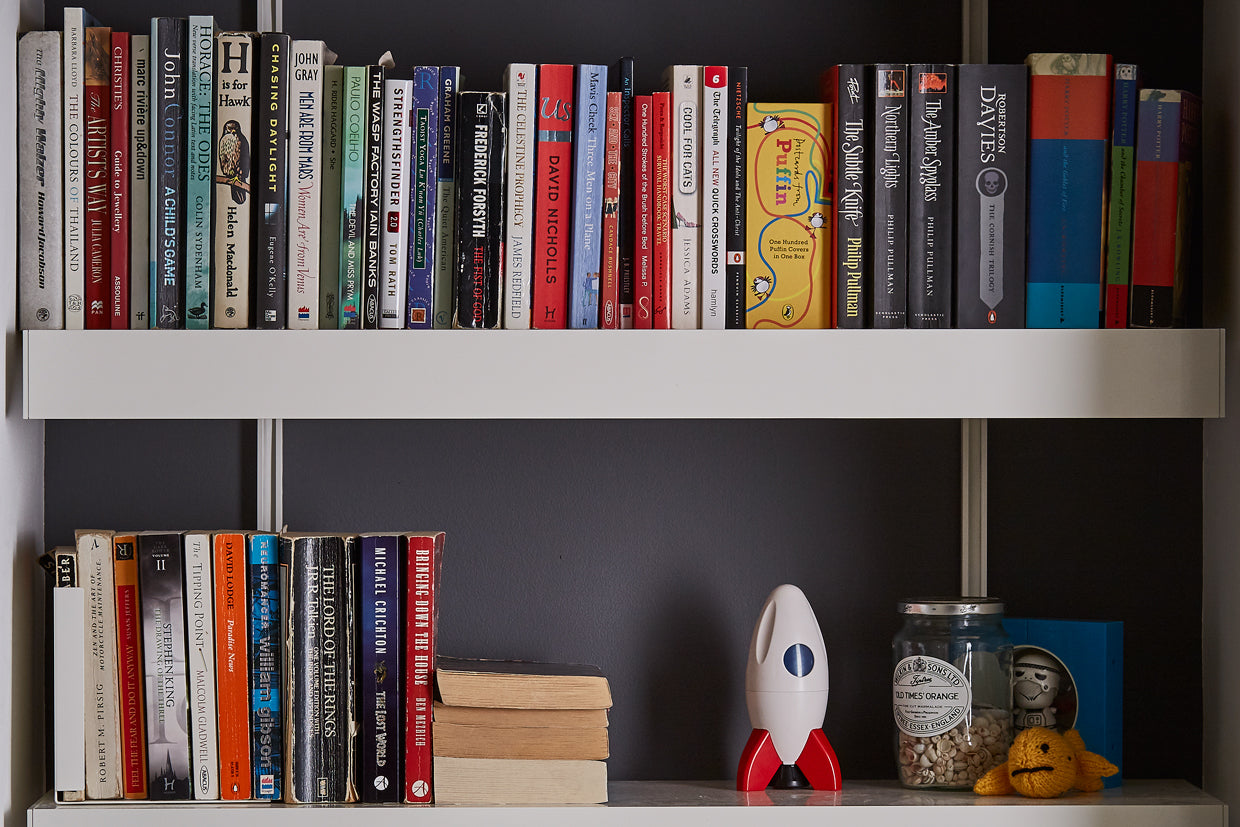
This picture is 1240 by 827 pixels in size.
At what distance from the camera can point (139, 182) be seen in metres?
1.14

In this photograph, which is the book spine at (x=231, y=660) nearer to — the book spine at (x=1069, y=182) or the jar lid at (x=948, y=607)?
the jar lid at (x=948, y=607)

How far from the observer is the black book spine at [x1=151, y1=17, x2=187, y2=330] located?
3.70 ft

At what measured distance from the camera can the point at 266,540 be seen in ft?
3.77

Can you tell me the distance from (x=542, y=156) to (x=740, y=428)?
0.39 metres

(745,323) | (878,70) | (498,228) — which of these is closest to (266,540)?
(498,228)

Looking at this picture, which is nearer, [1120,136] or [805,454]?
[1120,136]

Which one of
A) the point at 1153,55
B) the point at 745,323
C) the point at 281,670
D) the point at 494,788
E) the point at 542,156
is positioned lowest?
the point at 494,788

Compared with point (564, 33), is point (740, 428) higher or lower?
lower

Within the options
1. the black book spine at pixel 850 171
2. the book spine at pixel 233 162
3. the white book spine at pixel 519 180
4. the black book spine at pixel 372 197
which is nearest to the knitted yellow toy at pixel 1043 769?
the black book spine at pixel 850 171

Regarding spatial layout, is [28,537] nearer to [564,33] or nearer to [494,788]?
[494,788]

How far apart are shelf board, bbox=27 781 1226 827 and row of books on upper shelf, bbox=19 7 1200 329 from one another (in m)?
0.47

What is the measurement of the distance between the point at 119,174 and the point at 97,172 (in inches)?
1.0

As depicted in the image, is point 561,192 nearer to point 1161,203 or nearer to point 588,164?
point 588,164

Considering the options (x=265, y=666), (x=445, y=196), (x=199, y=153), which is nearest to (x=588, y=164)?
(x=445, y=196)
